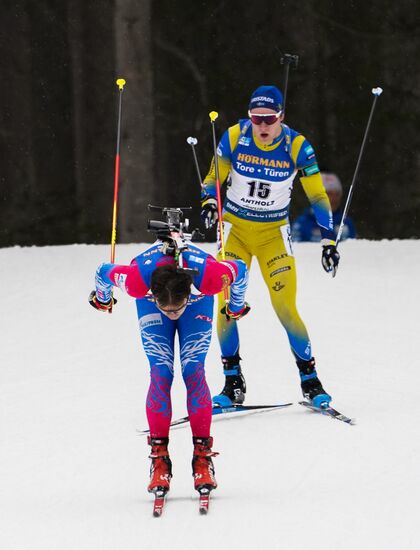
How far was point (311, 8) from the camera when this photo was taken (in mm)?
16281

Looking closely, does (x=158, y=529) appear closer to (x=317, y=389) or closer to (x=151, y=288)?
(x=151, y=288)

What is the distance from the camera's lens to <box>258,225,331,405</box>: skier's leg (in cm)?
695

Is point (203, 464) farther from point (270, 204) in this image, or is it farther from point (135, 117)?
point (135, 117)

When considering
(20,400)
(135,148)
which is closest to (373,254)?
(135,148)

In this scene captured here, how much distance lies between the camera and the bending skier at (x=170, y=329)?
524cm

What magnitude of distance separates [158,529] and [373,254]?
7456 mm

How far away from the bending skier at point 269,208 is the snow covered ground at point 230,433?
330 millimetres

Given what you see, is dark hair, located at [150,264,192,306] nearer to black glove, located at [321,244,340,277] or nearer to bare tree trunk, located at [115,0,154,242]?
black glove, located at [321,244,340,277]

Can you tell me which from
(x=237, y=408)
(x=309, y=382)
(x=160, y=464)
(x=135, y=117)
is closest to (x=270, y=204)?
(x=309, y=382)

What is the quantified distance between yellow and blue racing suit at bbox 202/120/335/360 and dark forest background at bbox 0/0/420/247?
8.91 m

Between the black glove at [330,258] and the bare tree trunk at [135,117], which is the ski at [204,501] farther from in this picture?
the bare tree trunk at [135,117]

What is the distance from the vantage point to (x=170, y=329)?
539 cm

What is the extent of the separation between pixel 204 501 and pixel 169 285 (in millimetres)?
974

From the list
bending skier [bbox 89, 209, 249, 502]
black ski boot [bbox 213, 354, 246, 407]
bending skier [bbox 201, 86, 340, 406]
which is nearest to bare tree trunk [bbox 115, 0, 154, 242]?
bending skier [bbox 201, 86, 340, 406]
